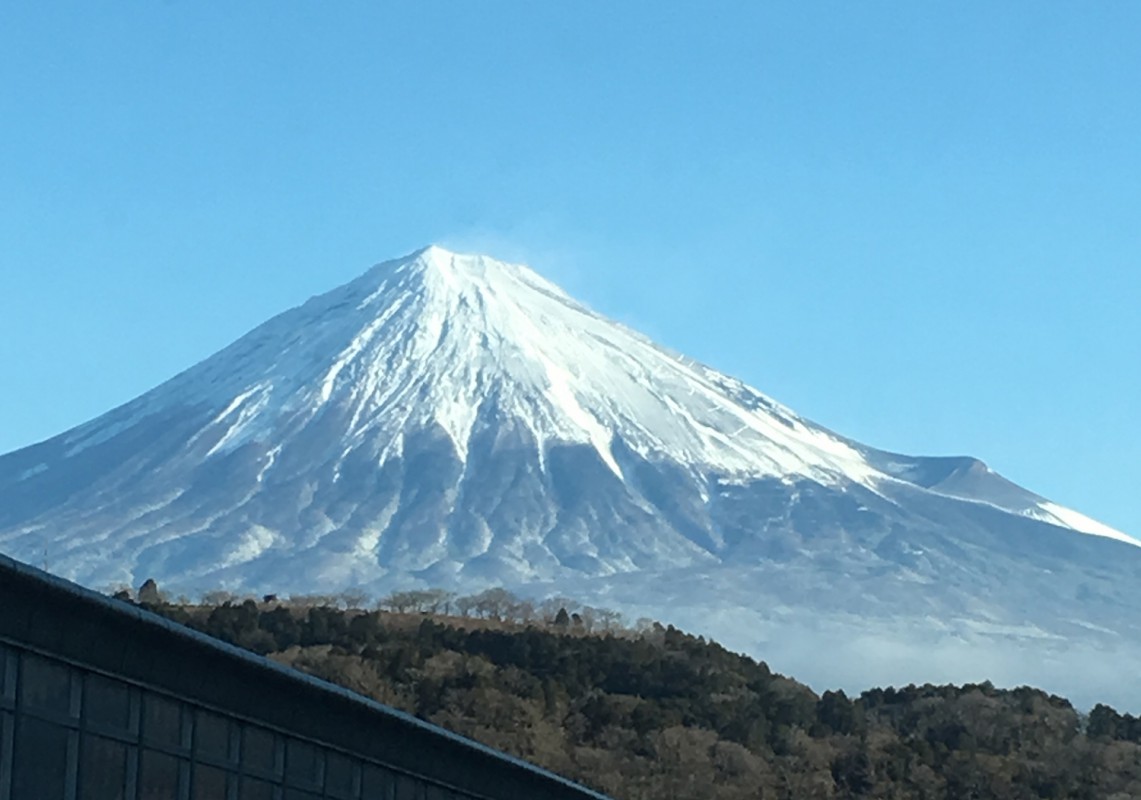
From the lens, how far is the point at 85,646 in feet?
93.1

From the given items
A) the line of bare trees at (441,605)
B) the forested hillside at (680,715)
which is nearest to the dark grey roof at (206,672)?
the forested hillside at (680,715)

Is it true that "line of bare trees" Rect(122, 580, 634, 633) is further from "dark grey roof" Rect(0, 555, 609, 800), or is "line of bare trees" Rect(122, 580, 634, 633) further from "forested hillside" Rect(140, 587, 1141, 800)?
"dark grey roof" Rect(0, 555, 609, 800)

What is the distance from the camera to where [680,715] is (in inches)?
4200

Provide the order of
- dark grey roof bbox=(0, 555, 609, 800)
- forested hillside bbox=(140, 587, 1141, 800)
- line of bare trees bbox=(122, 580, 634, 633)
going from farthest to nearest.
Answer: line of bare trees bbox=(122, 580, 634, 633) < forested hillside bbox=(140, 587, 1141, 800) < dark grey roof bbox=(0, 555, 609, 800)

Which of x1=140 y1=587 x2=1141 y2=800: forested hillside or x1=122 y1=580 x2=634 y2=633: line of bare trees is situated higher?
x1=122 y1=580 x2=634 y2=633: line of bare trees

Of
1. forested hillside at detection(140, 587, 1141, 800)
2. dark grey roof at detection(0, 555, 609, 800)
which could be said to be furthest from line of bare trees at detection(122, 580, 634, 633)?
dark grey roof at detection(0, 555, 609, 800)

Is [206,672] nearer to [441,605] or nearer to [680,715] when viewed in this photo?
[680,715]

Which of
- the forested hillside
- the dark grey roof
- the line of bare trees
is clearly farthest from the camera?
the line of bare trees

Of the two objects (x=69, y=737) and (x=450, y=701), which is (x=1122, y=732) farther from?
(x=69, y=737)

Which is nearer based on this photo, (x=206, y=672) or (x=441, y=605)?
(x=206, y=672)

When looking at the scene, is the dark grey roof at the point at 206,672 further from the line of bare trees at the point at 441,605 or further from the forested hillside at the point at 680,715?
the line of bare trees at the point at 441,605

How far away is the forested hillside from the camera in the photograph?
95625 mm


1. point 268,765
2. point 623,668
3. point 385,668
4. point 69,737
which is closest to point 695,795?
point 385,668

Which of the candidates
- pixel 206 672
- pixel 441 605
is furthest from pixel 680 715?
pixel 206 672
